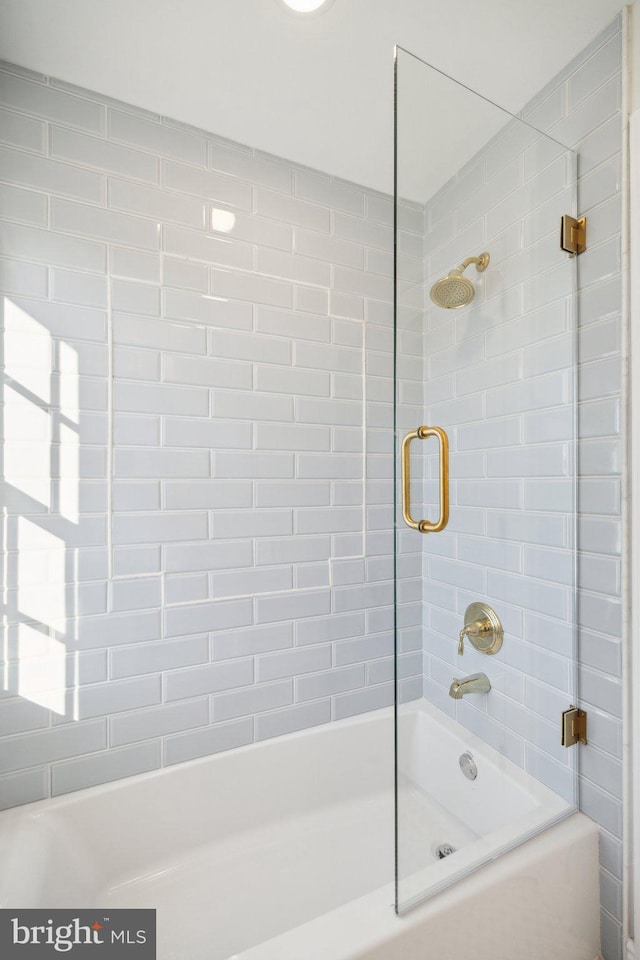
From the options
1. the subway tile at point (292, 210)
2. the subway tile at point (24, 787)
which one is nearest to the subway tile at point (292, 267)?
the subway tile at point (292, 210)

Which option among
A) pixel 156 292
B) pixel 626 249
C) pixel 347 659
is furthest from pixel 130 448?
pixel 626 249

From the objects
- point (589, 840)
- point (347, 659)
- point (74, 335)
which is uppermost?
point (74, 335)

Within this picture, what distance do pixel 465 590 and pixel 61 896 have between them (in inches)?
55.4

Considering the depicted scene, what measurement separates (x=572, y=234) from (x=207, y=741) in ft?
6.56

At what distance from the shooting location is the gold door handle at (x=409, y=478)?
1.17 metres

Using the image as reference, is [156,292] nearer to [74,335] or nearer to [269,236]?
[74,335]

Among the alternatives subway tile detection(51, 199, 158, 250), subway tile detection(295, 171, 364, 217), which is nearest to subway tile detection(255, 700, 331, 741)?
subway tile detection(51, 199, 158, 250)

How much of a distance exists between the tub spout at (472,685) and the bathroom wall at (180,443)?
19cm

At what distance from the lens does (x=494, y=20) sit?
124cm

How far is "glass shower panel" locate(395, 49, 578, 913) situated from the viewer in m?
1.25

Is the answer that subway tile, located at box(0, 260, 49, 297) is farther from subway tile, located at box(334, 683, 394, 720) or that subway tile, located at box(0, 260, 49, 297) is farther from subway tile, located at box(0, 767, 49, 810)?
subway tile, located at box(334, 683, 394, 720)

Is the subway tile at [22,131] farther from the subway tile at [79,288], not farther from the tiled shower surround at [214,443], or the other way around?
the subway tile at [79,288]

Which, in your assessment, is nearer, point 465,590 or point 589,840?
point 589,840

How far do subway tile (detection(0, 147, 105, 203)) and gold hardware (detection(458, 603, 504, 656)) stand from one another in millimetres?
1736
